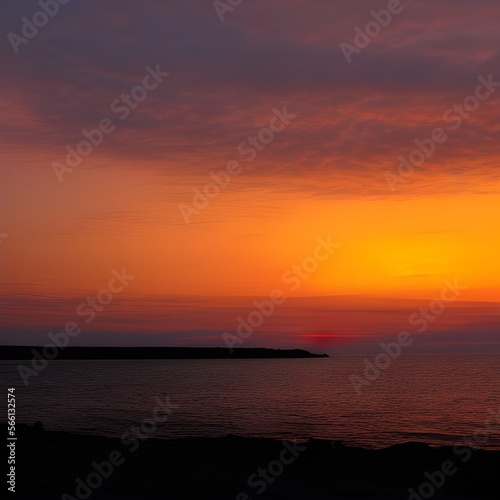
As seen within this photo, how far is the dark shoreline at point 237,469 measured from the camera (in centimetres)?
1389

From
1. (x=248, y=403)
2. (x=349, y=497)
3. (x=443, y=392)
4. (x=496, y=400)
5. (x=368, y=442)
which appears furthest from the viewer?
(x=443, y=392)

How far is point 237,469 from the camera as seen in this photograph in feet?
56.2

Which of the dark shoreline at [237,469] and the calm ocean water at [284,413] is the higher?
the calm ocean water at [284,413]

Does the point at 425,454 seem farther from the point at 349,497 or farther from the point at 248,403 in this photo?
the point at 248,403

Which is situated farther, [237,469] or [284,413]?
[284,413]

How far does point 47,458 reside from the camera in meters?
16.2

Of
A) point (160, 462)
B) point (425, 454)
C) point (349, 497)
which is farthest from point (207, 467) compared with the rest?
point (425, 454)

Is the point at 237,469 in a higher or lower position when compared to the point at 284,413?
lower

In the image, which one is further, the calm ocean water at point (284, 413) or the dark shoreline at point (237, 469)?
the calm ocean water at point (284, 413)

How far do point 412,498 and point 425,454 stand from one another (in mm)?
4466

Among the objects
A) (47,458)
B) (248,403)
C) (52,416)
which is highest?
(248,403)

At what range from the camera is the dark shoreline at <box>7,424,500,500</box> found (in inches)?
547

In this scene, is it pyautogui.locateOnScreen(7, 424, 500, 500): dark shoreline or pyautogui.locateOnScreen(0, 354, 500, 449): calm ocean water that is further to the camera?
pyautogui.locateOnScreen(0, 354, 500, 449): calm ocean water

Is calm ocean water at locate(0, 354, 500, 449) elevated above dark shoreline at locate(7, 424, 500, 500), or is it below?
above
